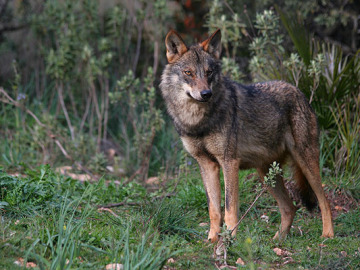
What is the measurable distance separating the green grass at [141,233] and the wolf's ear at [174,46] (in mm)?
1608

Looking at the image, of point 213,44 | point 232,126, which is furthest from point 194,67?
point 232,126

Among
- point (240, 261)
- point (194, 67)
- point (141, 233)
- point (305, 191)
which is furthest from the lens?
point (305, 191)

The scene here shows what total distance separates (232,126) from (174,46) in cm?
111

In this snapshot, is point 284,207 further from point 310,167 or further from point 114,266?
point 114,266

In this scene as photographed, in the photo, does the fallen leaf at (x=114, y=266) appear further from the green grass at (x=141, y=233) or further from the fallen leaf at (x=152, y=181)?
the fallen leaf at (x=152, y=181)

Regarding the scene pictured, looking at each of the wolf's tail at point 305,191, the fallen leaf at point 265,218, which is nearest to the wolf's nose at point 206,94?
the wolf's tail at point 305,191

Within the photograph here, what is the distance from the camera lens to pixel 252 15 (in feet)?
33.8

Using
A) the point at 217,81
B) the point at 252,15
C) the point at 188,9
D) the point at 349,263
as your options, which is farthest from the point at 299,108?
the point at 188,9

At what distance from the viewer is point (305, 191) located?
5.79 meters

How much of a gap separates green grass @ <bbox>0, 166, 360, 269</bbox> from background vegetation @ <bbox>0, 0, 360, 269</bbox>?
0.06 feet

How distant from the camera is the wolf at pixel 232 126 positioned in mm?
5004

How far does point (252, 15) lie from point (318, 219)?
5.63 metres

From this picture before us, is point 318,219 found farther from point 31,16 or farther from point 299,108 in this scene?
point 31,16

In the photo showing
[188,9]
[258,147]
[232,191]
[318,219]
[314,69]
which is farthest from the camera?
[188,9]
